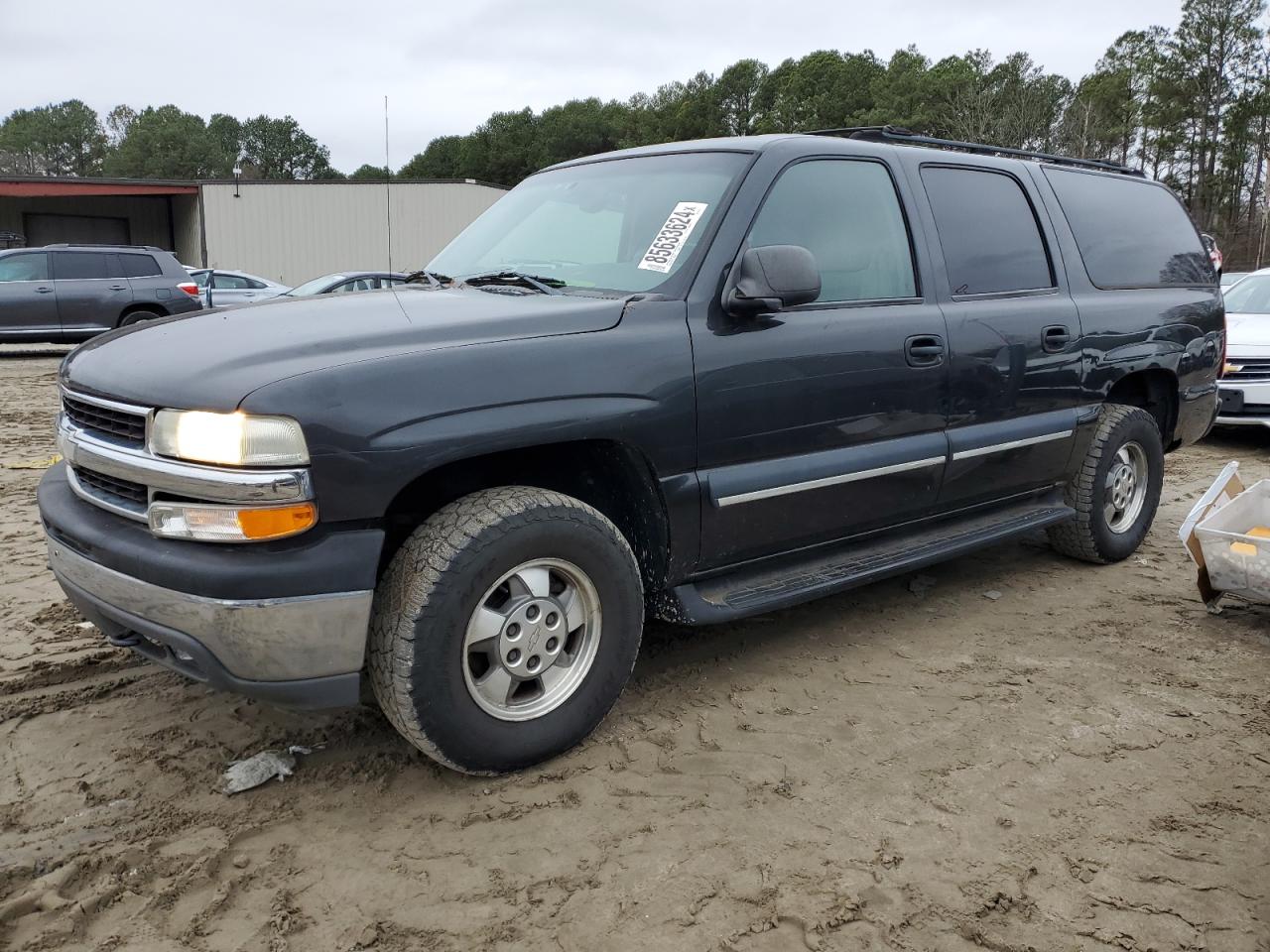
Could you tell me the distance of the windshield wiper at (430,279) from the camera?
3625mm

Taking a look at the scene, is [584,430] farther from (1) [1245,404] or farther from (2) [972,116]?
(2) [972,116]

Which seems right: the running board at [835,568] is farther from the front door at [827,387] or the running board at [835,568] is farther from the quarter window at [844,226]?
the quarter window at [844,226]

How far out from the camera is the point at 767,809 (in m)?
2.72

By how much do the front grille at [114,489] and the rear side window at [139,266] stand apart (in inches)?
549

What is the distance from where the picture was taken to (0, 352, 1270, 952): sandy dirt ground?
2262 millimetres

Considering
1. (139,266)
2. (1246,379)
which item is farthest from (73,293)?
(1246,379)

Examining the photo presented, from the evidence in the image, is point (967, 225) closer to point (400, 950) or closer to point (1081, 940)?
point (1081, 940)

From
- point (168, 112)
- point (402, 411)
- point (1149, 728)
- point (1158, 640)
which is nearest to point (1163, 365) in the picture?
point (1158, 640)

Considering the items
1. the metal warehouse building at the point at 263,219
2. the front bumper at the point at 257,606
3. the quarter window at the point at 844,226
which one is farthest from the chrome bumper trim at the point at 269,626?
the metal warehouse building at the point at 263,219

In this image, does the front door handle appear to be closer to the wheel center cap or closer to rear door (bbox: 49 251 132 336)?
the wheel center cap

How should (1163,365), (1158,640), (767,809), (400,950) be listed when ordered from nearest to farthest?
(400,950) → (767,809) → (1158,640) → (1163,365)

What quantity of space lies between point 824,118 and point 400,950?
65155mm

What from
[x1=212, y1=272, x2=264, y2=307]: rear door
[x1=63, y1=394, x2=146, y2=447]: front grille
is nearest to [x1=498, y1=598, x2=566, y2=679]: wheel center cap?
[x1=63, y1=394, x2=146, y2=447]: front grille

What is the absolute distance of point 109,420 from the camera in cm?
273
